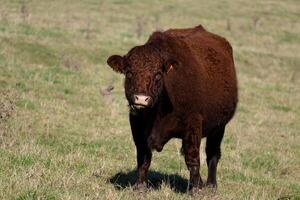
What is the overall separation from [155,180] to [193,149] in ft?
4.76

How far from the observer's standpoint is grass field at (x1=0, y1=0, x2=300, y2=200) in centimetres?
756

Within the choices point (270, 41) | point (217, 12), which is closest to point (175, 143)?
point (270, 41)

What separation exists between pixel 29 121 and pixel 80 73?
706 cm

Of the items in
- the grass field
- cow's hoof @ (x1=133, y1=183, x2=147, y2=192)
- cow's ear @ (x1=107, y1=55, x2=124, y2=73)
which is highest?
cow's ear @ (x1=107, y1=55, x2=124, y2=73)

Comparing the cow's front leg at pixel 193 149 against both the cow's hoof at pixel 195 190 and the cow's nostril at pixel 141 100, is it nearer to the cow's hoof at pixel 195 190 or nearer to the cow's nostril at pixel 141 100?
the cow's hoof at pixel 195 190

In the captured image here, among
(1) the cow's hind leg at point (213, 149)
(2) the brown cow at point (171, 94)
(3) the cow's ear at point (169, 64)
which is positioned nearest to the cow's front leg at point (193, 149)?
(2) the brown cow at point (171, 94)

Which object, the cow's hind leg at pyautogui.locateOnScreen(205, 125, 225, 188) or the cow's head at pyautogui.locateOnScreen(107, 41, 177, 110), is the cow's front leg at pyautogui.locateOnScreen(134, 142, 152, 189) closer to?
the cow's head at pyautogui.locateOnScreen(107, 41, 177, 110)

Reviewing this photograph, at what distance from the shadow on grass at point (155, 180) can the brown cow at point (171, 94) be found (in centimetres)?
43

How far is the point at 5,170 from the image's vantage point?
7113 millimetres

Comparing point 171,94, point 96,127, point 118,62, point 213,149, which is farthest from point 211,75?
point 96,127

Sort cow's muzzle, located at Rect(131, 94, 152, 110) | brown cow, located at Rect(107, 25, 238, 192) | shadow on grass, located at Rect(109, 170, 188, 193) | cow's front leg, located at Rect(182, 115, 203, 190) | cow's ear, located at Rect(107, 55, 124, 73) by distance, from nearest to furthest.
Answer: cow's muzzle, located at Rect(131, 94, 152, 110)
brown cow, located at Rect(107, 25, 238, 192)
cow's ear, located at Rect(107, 55, 124, 73)
cow's front leg, located at Rect(182, 115, 203, 190)
shadow on grass, located at Rect(109, 170, 188, 193)

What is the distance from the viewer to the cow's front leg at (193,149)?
748cm

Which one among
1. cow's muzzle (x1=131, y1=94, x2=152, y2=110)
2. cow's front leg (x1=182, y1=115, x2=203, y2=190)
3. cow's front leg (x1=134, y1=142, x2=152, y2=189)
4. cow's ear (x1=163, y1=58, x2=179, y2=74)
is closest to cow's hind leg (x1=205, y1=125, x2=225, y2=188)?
cow's front leg (x1=182, y1=115, x2=203, y2=190)

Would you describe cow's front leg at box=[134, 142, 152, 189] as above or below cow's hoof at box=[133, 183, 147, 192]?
above
